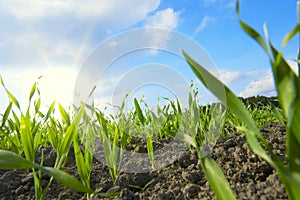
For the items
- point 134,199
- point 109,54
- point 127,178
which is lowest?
point 134,199

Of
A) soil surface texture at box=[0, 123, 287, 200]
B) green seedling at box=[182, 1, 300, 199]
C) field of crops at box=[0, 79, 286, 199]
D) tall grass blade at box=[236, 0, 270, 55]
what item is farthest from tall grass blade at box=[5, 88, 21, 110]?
tall grass blade at box=[236, 0, 270, 55]

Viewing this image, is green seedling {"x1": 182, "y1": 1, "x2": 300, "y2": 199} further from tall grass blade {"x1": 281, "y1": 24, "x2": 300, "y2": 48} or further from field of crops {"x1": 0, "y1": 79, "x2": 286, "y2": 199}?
field of crops {"x1": 0, "y1": 79, "x2": 286, "y2": 199}

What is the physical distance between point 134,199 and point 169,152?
610 millimetres

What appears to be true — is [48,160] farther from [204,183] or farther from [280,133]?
[280,133]

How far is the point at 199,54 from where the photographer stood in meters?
1.91

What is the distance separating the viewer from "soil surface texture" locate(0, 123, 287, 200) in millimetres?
1275

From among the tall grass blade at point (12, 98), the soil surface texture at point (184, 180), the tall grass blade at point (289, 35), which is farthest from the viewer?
the tall grass blade at point (12, 98)

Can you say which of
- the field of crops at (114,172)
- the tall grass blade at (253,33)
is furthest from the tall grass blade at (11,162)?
the tall grass blade at (253,33)

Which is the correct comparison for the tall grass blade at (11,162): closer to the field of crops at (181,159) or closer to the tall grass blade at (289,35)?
the field of crops at (181,159)

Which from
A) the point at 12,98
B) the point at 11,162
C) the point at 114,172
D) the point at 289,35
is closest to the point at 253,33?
the point at 289,35

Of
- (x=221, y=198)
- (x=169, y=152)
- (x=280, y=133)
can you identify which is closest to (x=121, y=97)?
(x=169, y=152)

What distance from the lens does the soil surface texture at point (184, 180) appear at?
127 centimetres

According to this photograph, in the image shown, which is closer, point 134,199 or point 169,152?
point 134,199

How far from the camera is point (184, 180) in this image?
156 centimetres
